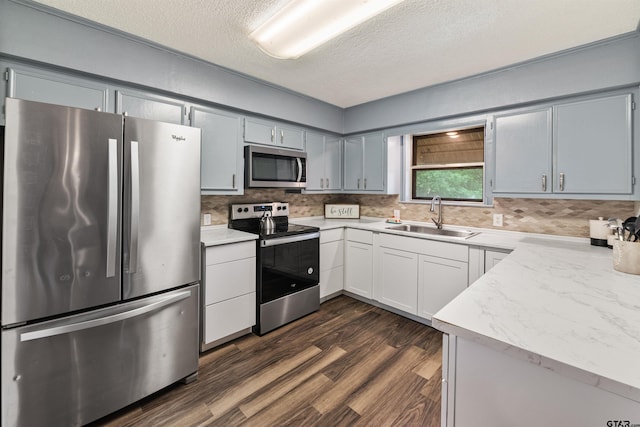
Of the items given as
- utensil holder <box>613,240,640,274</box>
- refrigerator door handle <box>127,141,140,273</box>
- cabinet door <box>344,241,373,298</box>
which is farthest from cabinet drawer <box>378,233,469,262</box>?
refrigerator door handle <box>127,141,140,273</box>

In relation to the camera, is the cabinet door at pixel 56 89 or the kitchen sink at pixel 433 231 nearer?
the cabinet door at pixel 56 89

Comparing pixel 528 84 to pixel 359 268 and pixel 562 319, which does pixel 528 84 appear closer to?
pixel 562 319

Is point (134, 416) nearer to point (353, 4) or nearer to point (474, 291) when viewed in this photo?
point (474, 291)

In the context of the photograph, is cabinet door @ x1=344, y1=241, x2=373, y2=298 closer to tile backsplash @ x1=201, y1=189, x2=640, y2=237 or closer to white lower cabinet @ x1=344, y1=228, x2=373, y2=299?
white lower cabinet @ x1=344, y1=228, x2=373, y2=299

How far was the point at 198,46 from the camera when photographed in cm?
219

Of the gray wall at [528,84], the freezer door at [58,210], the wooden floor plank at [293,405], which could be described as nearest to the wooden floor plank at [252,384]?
the wooden floor plank at [293,405]

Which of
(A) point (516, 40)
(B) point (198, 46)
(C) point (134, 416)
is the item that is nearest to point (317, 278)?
(C) point (134, 416)

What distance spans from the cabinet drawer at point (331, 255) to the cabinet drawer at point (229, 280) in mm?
919

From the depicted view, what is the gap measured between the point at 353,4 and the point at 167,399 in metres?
2.62

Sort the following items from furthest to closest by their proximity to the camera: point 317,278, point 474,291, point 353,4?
point 317,278, point 353,4, point 474,291

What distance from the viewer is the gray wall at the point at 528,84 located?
2.03 metres

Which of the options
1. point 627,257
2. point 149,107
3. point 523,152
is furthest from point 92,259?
point 523,152

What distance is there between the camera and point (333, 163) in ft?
12.6

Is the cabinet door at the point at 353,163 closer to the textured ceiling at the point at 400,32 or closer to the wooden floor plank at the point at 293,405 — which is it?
the textured ceiling at the point at 400,32
